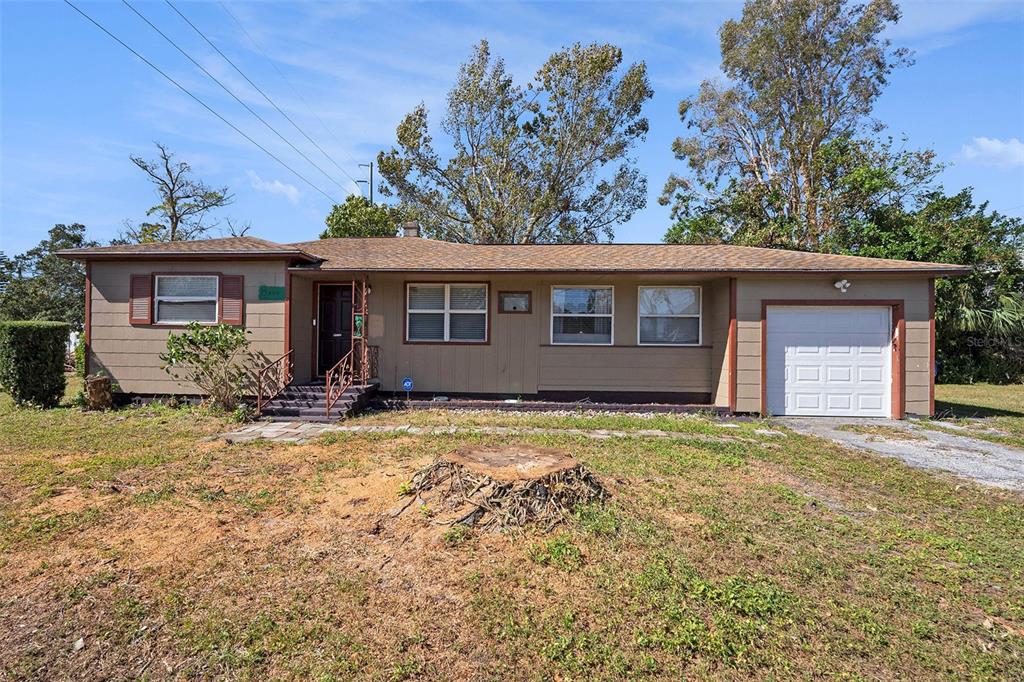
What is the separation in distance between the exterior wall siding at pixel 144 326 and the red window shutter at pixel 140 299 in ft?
0.34

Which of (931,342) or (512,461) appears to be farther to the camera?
(931,342)

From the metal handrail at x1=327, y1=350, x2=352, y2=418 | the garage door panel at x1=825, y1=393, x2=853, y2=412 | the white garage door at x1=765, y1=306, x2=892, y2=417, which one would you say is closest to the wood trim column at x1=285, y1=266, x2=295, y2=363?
the metal handrail at x1=327, y1=350, x2=352, y2=418

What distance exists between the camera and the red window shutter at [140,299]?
9336 mm

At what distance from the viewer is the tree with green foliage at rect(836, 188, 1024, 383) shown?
1481 cm

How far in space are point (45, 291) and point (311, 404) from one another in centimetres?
A: 2198

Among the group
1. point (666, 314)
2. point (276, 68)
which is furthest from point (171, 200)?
point (666, 314)

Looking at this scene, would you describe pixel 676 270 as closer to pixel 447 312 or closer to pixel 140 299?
pixel 447 312

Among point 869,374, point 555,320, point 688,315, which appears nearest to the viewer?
point 869,374

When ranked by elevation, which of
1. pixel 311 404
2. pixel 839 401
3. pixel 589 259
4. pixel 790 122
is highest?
pixel 790 122

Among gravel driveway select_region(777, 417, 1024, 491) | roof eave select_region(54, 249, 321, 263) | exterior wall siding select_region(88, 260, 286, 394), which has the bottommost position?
gravel driveway select_region(777, 417, 1024, 491)

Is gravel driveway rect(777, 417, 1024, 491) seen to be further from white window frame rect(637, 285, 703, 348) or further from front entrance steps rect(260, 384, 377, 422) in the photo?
front entrance steps rect(260, 384, 377, 422)

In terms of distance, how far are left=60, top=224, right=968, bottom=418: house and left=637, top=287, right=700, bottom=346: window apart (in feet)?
0.09

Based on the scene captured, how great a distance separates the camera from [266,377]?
29.6 ft

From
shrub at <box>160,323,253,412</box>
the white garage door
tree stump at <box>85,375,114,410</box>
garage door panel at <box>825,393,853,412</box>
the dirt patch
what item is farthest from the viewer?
garage door panel at <box>825,393,853,412</box>
